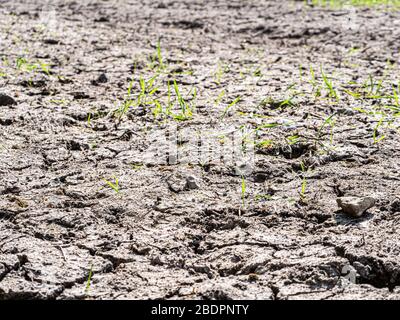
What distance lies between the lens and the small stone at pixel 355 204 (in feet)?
8.28

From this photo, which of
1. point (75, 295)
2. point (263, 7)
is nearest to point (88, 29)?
point (263, 7)

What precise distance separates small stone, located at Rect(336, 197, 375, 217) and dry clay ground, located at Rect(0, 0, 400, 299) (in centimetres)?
3

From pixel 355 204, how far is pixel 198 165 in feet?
2.34

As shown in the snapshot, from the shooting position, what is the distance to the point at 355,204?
8.27 ft

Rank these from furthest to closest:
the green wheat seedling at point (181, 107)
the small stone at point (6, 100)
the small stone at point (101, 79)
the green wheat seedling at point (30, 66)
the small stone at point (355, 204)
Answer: the green wheat seedling at point (30, 66)
the small stone at point (101, 79)
the small stone at point (6, 100)
the green wheat seedling at point (181, 107)
the small stone at point (355, 204)

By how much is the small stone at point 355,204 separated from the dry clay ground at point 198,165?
0.03 metres

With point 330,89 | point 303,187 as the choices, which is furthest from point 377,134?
point 303,187

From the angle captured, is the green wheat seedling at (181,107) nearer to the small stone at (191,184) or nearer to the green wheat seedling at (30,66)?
the small stone at (191,184)

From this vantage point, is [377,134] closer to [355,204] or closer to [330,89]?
[330,89]

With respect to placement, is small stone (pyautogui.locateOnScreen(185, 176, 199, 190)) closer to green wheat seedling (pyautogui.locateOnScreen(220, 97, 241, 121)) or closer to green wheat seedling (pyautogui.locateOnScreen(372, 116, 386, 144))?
green wheat seedling (pyautogui.locateOnScreen(220, 97, 241, 121))

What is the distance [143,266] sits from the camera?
2326 millimetres

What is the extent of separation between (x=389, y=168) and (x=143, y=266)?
1167 millimetres

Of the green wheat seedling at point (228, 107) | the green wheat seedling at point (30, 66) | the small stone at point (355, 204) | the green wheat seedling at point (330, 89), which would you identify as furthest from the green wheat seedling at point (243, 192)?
the green wheat seedling at point (30, 66)
